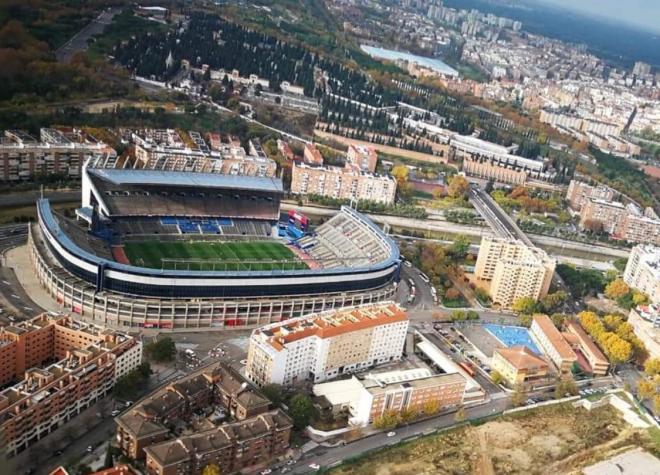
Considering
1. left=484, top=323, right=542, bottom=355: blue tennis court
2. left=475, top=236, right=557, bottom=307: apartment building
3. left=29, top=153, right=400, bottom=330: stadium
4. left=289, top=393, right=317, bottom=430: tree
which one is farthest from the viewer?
left=475, top=236, right=557, bottom=307: apartment building

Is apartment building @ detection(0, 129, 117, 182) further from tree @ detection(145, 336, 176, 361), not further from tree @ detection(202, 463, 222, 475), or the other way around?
tree @ detection(202, 463, 222, 475)

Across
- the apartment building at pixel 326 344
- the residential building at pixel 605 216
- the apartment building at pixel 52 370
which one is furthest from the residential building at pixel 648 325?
the apartment building at pixel 52 370

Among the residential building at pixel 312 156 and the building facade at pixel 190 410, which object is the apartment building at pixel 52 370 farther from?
the residential building at pixel 312 156

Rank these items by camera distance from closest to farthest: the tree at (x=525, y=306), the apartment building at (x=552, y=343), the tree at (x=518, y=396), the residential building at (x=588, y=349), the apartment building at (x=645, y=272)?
the tree at (x=518, y=396) < the apartment building at (x=552, y=343) < the residential building at (x=588, y=349) < the tree at (x=525, y=306) < the apartment building at (x=645, y=272)

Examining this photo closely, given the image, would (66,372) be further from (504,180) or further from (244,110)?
(504,180)

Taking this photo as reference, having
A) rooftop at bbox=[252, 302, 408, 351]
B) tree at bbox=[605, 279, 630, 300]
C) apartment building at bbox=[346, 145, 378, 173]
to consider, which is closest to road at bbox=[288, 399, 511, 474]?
rooftop at bbox=[252, 302, 408, 351]

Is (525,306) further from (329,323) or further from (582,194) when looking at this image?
(582,194)

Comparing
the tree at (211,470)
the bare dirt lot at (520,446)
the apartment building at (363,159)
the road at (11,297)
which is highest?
the apartment building at (363,159)
